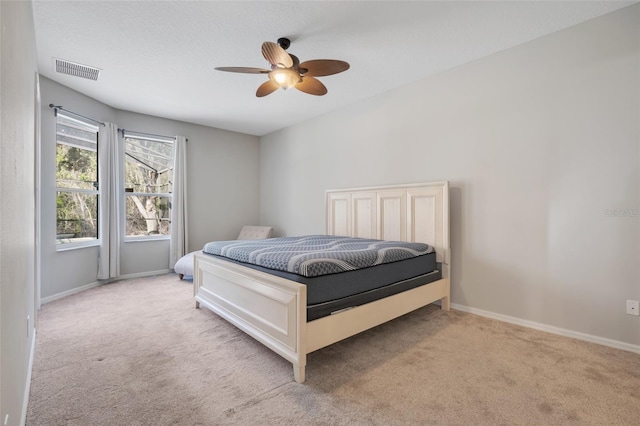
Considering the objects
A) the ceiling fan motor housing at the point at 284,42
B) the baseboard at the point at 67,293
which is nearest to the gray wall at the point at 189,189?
the baseboard at the point at 67,293

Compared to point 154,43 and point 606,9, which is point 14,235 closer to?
point 154,43

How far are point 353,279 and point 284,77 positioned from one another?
1.74 meters

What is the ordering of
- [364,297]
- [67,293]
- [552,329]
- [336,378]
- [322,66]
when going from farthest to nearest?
[67,293]
[552,329]
[322,66]
[364,297]
[336,378]

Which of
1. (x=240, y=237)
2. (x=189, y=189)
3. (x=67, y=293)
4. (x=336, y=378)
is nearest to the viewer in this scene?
(x=336, y=378)

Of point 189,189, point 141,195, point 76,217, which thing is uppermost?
point 189,189

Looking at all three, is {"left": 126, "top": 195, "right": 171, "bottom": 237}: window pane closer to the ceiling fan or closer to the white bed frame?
the white bed frame

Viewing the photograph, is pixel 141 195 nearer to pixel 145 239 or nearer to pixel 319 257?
pixel 145 239

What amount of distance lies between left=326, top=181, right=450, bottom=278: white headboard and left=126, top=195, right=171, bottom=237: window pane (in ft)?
9.30

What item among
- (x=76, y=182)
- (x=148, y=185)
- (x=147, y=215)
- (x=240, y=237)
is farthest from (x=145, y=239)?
(x=240, y=237)

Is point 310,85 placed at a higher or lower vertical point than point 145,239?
higher

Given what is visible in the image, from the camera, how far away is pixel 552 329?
2.49 meters

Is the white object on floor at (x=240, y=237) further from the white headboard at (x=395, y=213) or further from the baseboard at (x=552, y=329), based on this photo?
the baseboard at (x=552, y=329)

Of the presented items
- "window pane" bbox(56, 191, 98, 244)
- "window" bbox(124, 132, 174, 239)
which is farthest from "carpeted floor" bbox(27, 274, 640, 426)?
"window" bbox(124, 132, 174, 239)

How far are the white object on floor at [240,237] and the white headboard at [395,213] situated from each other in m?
1.40
